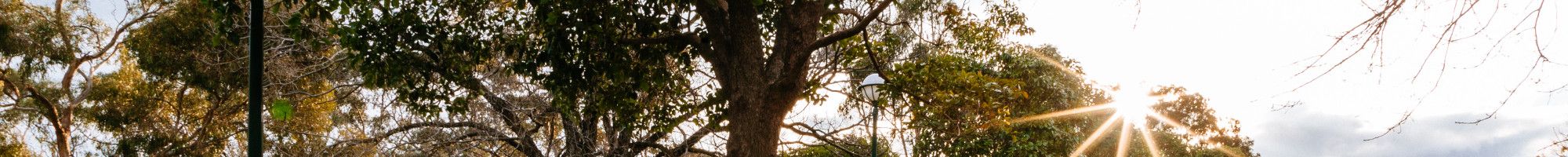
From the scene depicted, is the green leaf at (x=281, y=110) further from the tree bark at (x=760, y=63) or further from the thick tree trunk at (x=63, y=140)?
the thick tree trunk at (x=63, y=140)

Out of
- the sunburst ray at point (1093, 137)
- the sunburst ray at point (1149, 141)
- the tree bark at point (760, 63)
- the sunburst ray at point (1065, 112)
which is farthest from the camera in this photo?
the sunburst ray at point (1149, 141)

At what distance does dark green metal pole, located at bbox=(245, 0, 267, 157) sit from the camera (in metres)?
6.46

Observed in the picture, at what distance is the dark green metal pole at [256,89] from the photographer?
6.46 meters

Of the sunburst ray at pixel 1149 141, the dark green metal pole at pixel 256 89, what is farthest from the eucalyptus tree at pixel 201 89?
the sunburst ray at pixel 1149 141

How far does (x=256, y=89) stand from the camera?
6.50m

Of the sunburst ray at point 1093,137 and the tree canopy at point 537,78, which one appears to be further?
the sunburst ray at point 1093,137

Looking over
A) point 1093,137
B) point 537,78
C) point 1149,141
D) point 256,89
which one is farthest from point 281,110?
point 1149,141

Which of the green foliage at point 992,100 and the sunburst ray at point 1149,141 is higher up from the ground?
the sunburst ray at point 1149,141

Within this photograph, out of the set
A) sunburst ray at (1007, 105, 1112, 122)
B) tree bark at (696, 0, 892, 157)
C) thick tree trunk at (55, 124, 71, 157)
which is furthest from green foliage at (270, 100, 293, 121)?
thick tree trunk at (55, 124, 71, 157)

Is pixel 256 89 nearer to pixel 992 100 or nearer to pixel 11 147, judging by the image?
pixel 992 100

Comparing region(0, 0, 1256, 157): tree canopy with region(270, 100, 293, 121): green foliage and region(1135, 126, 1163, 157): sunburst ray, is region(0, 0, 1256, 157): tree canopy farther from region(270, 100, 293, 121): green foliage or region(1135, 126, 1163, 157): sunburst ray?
region(1135, 126, 1163, 157): sunburst ray

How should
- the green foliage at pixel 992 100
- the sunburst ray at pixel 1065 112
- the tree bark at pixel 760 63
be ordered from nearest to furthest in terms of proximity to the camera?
1. the tree bark at pixel 760 63
2. the green foliage at pixel 992 100
3. the sunburst ray at pixel 1065 112

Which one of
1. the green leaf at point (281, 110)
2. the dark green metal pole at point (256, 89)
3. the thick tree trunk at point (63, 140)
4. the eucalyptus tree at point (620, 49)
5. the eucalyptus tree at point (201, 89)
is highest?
the thick tree trunk at point (63, 140)

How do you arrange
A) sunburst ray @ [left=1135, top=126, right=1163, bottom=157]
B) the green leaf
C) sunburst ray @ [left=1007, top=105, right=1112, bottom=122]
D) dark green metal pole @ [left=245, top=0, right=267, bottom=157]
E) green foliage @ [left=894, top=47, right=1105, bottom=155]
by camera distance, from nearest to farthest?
the green leaf → dark green metal pole @ [left=245, top=0, right=267, bottom=157] → green foliage @ [left=894, top=47, right=1105, bottom=155] → sunburst ray @ [left=1007, top=105, right=1112, bottom=122] → sunburst ray @ [left=1135, top=126, right=1163, bottom=157]
